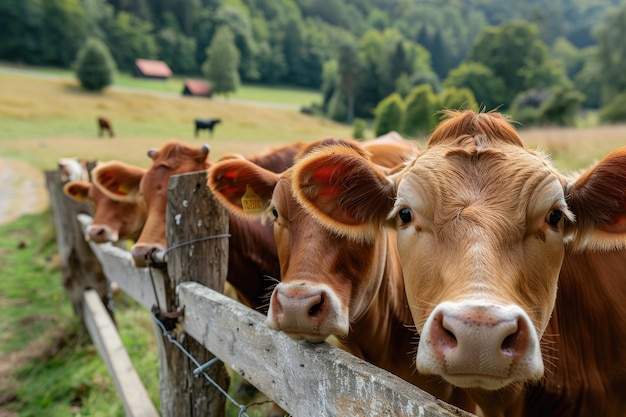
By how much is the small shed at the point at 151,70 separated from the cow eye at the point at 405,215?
70818 mm

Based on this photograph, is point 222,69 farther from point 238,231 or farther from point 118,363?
point 118,363

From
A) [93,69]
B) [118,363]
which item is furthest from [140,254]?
[93,69]

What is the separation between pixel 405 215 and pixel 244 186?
48.4 inches

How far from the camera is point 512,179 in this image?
1742mm

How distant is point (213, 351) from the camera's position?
210 cm

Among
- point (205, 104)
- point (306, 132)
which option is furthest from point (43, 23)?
point (306, 132)

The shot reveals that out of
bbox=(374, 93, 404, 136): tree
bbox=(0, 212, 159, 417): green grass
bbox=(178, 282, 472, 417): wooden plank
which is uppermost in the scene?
bbox=(178, 282, 472, 417): wooden plank

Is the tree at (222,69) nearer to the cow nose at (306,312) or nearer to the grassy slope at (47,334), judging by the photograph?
the grassy slope at (47,334)

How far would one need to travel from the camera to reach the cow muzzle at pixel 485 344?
→ 1.26 m

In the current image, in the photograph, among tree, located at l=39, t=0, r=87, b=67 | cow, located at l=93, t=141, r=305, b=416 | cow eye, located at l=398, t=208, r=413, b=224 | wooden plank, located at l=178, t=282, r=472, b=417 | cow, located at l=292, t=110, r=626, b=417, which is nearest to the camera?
wooden plank, located at l=178, t=282, r=472, b=417

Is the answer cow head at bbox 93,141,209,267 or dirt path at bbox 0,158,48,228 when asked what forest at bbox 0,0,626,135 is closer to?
dirt path at bbox 0,158,48,228

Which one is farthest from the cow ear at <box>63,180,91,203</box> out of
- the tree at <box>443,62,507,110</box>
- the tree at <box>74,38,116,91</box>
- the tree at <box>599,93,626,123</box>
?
the tree at <box>443,62,507,110</box>

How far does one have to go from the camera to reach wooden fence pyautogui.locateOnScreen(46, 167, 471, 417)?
1.24 m

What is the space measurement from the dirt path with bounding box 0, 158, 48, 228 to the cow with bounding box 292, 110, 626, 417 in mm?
13528
